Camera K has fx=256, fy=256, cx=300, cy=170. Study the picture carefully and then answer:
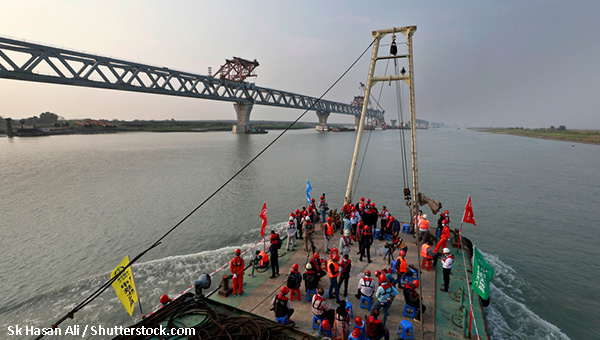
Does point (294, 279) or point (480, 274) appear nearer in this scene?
point (480, 274)

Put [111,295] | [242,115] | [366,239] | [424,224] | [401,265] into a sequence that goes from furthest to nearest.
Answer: [242,115] < [111,295] < [424,224] < [366,239] < [401,265]

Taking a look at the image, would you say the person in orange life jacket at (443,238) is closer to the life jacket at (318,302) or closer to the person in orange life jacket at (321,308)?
the person in orange life jacket at (321,308)

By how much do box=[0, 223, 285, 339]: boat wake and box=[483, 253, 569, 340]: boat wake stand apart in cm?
1332

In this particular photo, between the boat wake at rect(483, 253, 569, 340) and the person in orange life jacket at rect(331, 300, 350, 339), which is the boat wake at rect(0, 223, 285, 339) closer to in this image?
the person in orange life jacket at rect(331, 300, 350, 339)

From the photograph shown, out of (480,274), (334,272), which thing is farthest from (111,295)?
(480,274)

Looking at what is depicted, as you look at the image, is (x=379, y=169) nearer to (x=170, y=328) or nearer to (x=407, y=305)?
(x=407, y=305)

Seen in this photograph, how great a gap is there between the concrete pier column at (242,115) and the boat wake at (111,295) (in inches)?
4355

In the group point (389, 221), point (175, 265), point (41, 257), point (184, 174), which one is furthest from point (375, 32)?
point (184, 174)

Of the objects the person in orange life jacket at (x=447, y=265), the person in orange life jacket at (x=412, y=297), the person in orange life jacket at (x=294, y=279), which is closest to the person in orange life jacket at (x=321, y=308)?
the person in orange life jacket at (x=294, y=279)

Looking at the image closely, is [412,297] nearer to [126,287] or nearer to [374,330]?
[374,330]

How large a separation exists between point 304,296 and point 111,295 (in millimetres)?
10587

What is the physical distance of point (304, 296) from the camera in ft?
31.2

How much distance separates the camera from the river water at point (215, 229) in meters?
12.5

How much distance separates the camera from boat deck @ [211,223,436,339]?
26.7ft
